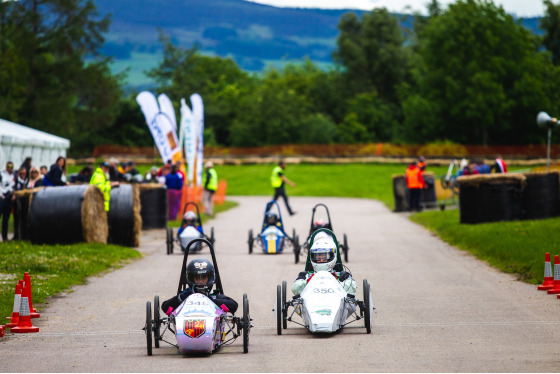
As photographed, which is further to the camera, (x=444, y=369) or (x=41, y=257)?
(x=41, y=257)

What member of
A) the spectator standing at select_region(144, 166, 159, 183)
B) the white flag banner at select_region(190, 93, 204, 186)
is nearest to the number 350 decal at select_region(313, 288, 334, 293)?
the spectator standing at select_region(144, 166, 159, 183)

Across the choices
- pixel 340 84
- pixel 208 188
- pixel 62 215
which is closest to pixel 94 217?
pixel 62 215

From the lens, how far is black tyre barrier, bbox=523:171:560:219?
78.1 ft

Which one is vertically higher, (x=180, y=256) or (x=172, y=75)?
(x=172, y=75)

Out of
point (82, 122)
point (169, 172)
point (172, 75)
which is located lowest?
point (169, 172)

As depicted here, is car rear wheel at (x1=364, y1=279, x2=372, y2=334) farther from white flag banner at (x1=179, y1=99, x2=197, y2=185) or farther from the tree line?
the tree line

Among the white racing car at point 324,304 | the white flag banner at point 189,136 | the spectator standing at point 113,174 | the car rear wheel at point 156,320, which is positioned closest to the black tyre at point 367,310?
the white racing car at point 324,304

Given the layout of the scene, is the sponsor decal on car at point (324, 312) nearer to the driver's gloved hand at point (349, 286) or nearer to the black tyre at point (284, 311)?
the black tyre at point (284, 311)

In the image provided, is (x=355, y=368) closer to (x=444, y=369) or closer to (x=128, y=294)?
(x=444, y=369)

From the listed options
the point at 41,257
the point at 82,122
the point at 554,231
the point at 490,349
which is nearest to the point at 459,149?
the point at 82,122

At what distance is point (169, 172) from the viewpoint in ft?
105

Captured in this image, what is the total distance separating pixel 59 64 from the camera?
232 feet

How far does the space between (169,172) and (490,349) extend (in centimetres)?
2377

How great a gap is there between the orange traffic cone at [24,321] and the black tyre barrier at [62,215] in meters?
8.90
